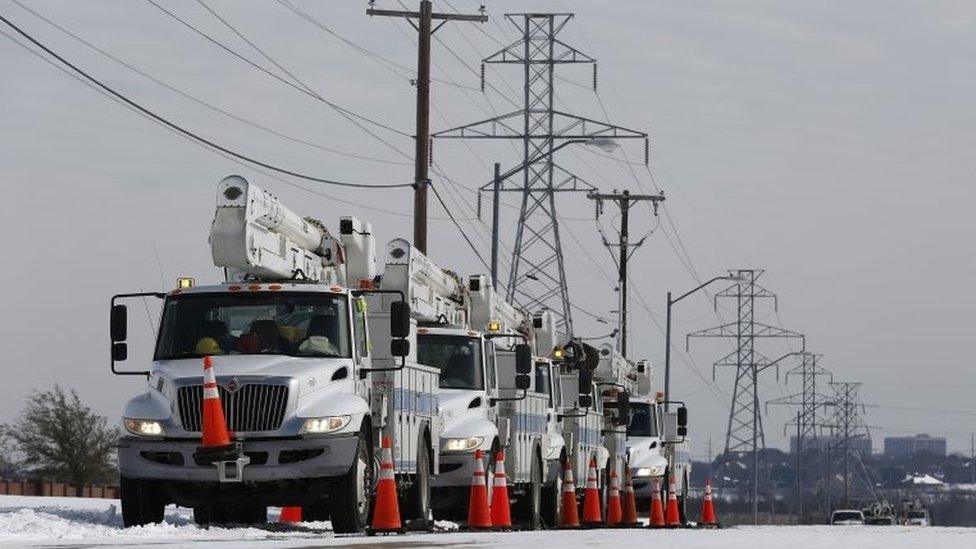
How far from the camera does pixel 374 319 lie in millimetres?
24453

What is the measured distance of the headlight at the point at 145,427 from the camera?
2136 cm

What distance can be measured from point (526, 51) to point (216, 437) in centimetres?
3875

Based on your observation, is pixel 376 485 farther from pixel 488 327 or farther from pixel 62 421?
pixel 62 421

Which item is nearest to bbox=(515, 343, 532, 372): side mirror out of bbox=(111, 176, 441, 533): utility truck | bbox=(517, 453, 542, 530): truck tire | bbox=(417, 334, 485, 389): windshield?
bbox=(417, 334, 485, 389): windshield

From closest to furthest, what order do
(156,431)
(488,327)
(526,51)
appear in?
(156,431)
(488,327)
(526,51)

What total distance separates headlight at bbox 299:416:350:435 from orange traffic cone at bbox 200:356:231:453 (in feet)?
2.74

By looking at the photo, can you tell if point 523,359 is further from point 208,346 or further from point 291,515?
point 208,346

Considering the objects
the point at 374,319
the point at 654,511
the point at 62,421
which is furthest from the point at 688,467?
the point at 374,319

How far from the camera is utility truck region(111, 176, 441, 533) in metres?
21.4

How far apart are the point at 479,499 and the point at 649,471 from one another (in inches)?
709

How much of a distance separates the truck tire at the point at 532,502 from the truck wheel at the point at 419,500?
6032 mm

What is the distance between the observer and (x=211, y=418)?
20.9 m

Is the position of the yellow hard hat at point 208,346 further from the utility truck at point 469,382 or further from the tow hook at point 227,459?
the utility truck at point 469,382

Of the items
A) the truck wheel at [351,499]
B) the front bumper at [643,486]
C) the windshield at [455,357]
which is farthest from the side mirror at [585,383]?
the truck wheel at [351,499]
